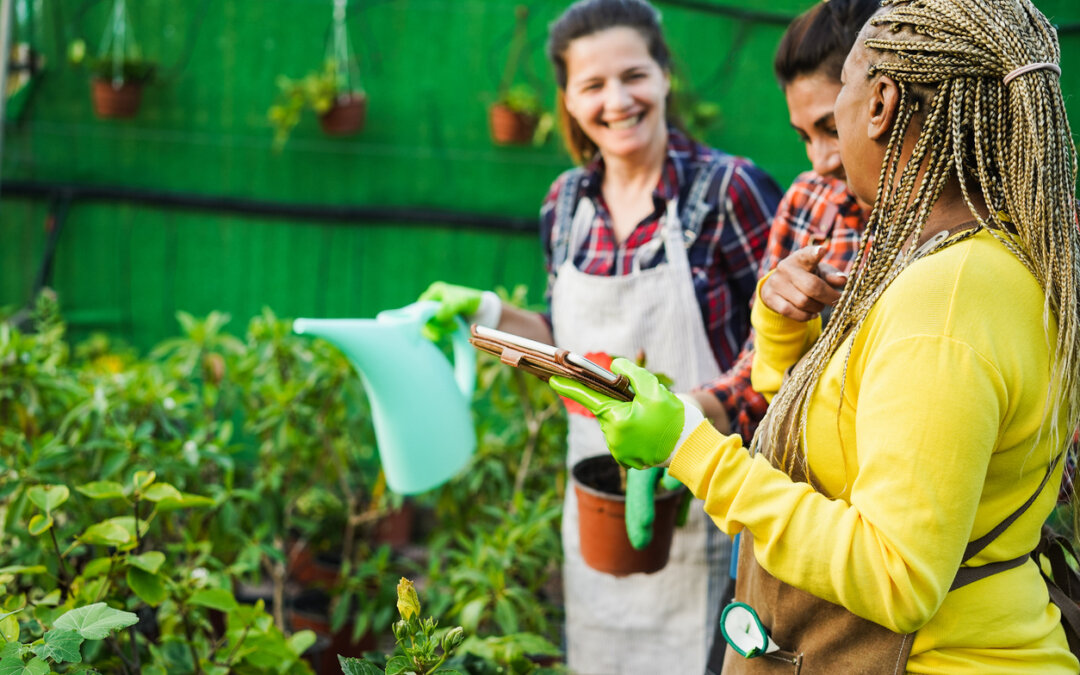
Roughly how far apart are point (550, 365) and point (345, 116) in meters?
3.30

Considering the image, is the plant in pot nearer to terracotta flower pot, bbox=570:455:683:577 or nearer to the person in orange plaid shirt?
terracotta flower pot, bbox=570:455:683:577

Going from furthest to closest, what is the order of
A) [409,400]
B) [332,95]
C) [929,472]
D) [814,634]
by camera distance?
1. [332,95]
2. [409,400]
3. [814,634]
4. [929,472]

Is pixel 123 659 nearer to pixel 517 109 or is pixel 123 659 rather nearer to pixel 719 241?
pixel 719 241

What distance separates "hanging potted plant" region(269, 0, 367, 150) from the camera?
409 cm

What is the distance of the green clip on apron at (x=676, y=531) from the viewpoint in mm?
1943

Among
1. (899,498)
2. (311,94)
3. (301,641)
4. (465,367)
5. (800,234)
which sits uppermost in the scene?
(311,94)

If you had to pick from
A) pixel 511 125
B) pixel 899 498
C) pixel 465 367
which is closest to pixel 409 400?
pixel 465 367

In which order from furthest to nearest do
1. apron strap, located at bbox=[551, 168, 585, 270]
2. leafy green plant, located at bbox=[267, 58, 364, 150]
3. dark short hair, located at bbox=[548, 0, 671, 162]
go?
leafy green plant, located at bbox=[267, 58, 364, 150] → apron strap, located at bbox=[551, 168, 585, 270] → dark short hair, located at bbox=[548, 0, 671, 162]

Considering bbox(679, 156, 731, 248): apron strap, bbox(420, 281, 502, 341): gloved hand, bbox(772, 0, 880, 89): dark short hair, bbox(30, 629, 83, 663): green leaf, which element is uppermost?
bbox(772, 0, 880, 89): dark short hair

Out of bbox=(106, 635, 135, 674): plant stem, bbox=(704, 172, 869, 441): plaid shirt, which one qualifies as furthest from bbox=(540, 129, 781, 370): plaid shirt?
bbox=(106, 635, 135, 674): plant stem

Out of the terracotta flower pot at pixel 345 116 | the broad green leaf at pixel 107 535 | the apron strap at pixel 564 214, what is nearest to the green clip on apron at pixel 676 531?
the apron strap at pixel 564 214

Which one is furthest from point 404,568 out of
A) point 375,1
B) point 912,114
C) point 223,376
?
point 375,1

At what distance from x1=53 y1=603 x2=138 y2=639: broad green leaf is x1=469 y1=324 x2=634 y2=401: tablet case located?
0.54 meters

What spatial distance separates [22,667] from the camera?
0.99m
